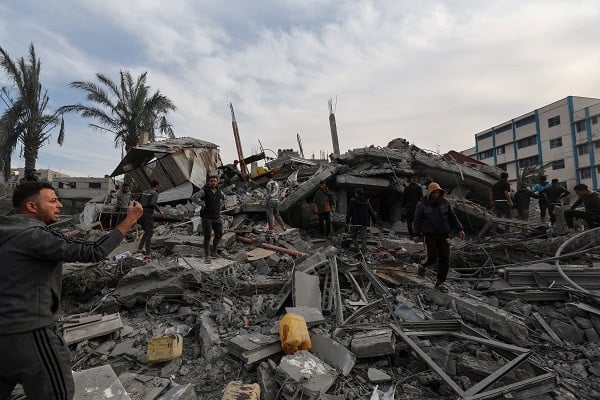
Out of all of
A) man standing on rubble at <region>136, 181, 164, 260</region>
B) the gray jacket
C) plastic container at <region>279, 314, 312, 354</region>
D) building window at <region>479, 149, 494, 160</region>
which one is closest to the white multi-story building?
building window at <region>479, 149, 494, 160</region>

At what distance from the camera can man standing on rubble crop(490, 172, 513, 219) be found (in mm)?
9695

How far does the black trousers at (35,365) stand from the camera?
1739mm

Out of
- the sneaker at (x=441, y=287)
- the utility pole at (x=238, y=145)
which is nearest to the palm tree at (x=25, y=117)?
the utility pole at (x=238, y=145)

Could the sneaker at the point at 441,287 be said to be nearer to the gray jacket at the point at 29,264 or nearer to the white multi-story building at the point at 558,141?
the gray jacket at the point at 29,264

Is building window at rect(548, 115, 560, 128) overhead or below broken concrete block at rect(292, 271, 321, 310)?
overhead

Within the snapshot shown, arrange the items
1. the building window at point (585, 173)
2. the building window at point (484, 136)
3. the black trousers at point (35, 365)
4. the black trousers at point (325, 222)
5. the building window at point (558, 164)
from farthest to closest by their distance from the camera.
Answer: the building window at point (484, 136) → the building window at point (558, 164) → the building window at point (585, 173) → the black trousers at point (325, 222) → the black trousers at point (35, 365)

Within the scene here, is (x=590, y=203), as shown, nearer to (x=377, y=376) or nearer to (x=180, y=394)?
(x=377, y=376)

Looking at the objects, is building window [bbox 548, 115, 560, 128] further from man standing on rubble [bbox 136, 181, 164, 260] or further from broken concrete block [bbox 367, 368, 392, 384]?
broken concrete block [bbox 367, 368, 392, 384]

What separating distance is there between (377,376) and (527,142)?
47016mm

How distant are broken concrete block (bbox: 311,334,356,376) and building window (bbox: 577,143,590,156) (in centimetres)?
4272

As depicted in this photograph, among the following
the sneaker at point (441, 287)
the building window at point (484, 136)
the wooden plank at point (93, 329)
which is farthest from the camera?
the building window at point (484, 136)

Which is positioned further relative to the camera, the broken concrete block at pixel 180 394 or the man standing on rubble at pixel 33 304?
the broken concrete block at pixel 180 394

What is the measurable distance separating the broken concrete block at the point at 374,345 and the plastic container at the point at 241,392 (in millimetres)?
1141

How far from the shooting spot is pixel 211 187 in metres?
6.60
